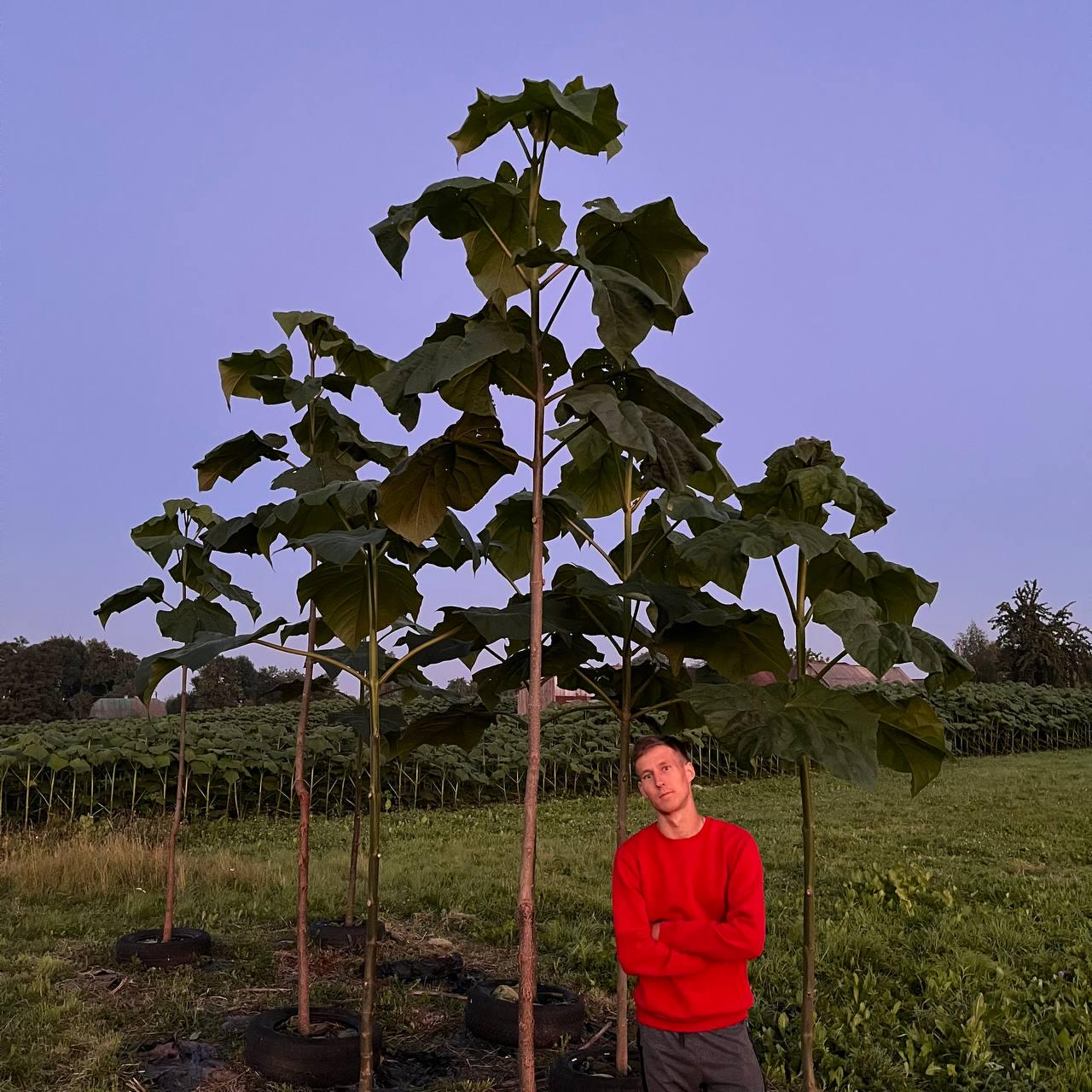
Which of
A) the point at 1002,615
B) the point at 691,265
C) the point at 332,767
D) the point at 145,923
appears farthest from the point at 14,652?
the point at 691,265

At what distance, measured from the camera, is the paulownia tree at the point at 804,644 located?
7.04 feet

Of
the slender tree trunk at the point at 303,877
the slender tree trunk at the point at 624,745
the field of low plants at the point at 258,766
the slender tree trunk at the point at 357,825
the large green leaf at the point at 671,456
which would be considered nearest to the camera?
the large green leaf at the point at 671,456

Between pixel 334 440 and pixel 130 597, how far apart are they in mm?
1149

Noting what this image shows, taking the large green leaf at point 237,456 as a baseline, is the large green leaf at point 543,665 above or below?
below

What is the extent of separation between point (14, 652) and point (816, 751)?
3340 cm

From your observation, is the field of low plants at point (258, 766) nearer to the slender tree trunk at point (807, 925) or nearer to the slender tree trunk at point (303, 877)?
the slender tree trunk at point (303, 877)

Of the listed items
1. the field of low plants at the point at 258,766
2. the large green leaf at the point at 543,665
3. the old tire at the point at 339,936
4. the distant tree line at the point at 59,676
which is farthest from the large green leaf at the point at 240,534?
the distant tree line at the point at 59,676

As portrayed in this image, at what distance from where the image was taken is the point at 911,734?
8.45 ft

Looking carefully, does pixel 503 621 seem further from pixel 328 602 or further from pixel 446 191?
pixel 446 191

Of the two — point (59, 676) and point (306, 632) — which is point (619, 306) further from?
point (59, 676)

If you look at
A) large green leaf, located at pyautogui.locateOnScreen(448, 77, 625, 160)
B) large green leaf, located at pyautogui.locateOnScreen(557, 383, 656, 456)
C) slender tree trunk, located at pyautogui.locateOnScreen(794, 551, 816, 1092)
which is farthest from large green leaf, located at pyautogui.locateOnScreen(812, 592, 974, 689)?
large green leaf, located at pyautogui.locateOnScreen(448, 77, 625, 160)

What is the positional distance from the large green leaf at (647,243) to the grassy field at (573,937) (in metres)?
2.51

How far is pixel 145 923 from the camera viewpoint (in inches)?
204

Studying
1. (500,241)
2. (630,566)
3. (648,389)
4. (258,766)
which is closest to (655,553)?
(630,566)
